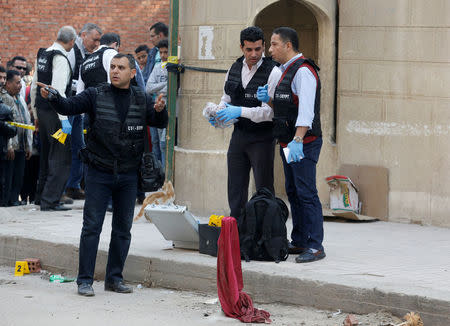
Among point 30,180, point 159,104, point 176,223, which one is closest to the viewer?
point 159,104

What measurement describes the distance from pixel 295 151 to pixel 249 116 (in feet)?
2.04

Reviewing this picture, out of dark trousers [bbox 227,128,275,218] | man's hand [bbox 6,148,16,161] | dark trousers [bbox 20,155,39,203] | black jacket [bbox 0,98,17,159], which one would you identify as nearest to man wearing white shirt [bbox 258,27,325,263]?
dark trousers [bbox 227,128,275,218]

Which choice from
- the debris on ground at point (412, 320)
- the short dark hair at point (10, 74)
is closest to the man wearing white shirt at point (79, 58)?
the short dark hair at point (10, 74)

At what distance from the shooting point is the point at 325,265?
706 centimetres

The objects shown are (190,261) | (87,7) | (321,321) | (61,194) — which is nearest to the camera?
(321,321)

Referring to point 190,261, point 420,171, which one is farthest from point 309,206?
point 420,171

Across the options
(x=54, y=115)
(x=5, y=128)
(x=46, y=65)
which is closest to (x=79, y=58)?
(x=46, y=65)

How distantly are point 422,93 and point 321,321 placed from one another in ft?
13.9

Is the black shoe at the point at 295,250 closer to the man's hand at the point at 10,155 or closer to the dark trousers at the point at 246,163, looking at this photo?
the dark trousers at the point at 246,163

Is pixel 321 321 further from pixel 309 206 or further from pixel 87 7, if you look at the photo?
pixel 87 7

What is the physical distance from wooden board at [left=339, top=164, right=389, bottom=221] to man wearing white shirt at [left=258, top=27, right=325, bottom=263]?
255 cm

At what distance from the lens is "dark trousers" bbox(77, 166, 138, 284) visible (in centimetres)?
679

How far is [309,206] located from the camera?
7293 millimetres

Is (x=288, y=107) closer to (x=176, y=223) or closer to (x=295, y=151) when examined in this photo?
(x=295, y=151)
